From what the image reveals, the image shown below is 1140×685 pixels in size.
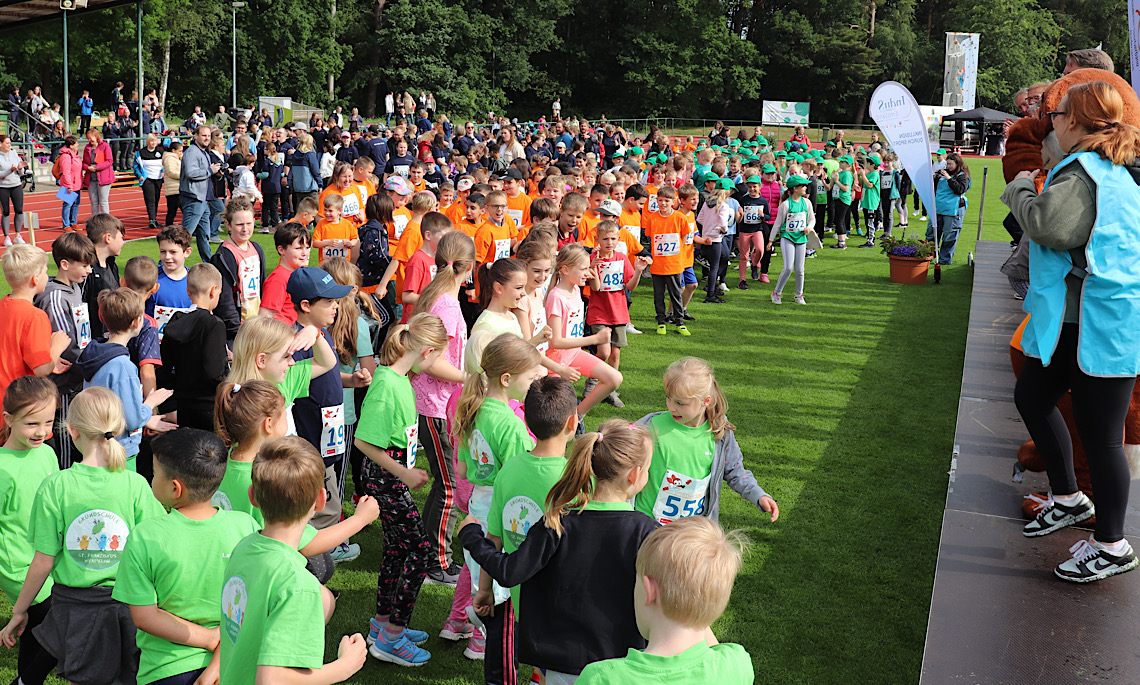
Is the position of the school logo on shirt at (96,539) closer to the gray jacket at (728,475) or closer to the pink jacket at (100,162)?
the gray jacket at (728,475)

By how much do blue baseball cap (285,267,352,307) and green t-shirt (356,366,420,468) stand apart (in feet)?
2.82

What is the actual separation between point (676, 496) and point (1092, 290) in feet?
6.06

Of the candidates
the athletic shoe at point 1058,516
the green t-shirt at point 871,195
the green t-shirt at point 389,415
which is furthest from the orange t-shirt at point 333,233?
the green t-shirt at point 871,195

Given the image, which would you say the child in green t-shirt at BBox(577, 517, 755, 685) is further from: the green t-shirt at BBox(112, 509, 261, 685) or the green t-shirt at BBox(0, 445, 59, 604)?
the green t-shirt at BBox(0, 445, 59, 604)

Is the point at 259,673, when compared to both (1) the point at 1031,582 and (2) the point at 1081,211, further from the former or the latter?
(2) the point at 1081,211

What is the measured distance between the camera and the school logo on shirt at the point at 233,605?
2.86 m

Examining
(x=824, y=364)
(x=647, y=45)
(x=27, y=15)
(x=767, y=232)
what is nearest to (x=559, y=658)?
(x=824, y=364)

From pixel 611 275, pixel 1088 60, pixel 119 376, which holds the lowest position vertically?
pixel 119 376

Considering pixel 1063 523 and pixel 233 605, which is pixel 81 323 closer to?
pixel 233 605

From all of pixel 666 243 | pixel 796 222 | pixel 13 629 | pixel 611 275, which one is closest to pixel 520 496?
pixel 13 629

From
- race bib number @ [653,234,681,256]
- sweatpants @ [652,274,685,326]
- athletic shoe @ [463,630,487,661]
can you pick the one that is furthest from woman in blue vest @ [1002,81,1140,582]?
sweatpants @ [652,274,685,326]

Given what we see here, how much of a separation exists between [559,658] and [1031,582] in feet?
7.08

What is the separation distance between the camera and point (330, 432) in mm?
5301

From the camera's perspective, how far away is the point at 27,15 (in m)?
24.6
